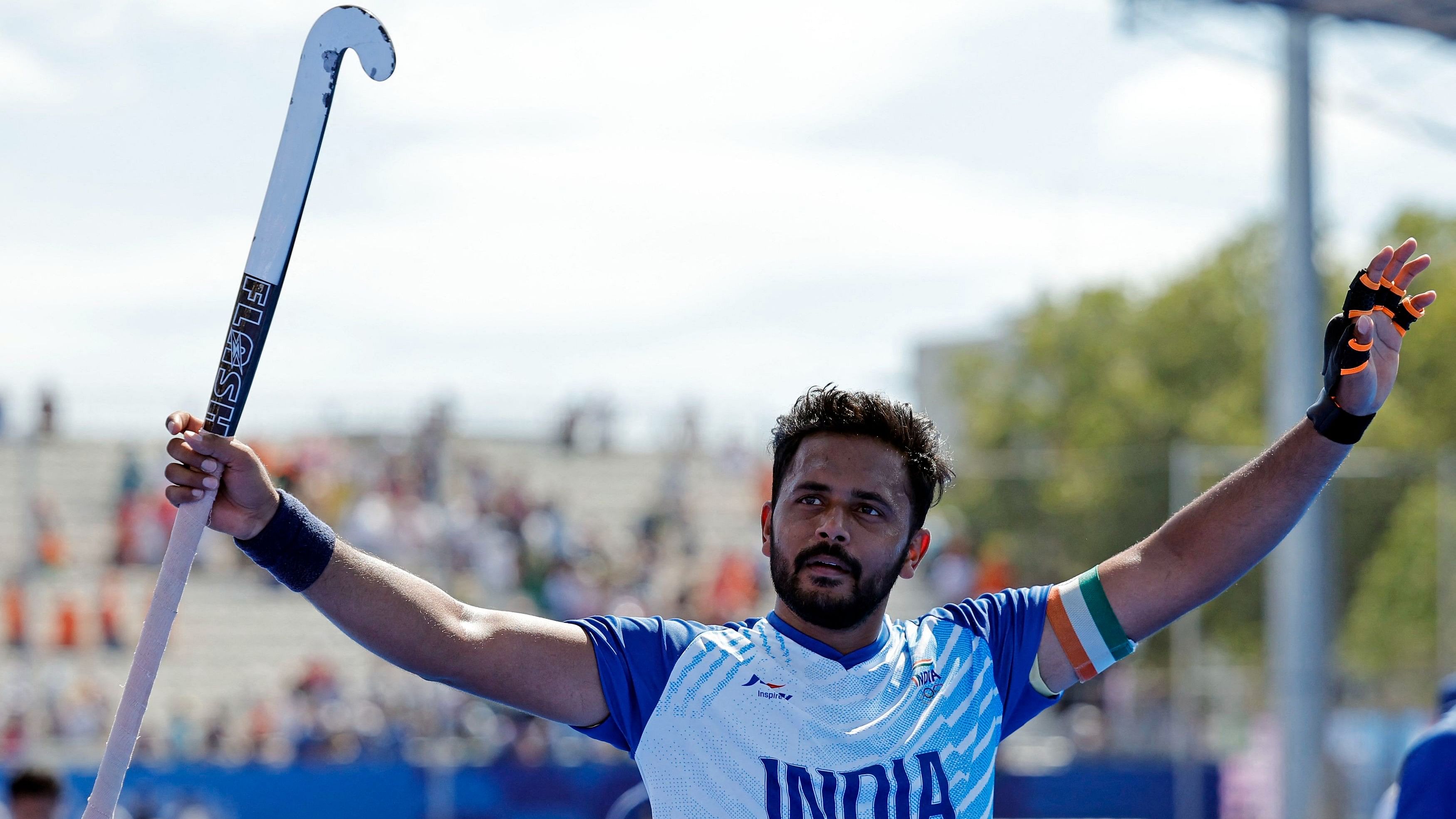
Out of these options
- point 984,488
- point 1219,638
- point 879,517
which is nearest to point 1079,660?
point 879,517

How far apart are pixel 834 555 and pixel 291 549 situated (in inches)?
38.1

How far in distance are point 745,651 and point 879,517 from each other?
358mm

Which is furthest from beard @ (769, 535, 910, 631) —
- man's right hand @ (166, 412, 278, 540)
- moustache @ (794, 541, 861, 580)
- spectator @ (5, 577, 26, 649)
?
spectator @ (5, 577, 26, 649)

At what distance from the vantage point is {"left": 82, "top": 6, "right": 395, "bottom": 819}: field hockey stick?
2803mm

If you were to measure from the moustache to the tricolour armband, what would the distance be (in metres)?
0.49

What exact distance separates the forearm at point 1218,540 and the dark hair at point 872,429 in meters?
0.40

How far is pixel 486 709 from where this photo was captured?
1327cm

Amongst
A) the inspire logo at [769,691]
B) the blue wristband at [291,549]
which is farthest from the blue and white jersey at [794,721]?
the blue wristband at [291,549]

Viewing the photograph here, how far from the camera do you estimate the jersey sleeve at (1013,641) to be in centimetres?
320

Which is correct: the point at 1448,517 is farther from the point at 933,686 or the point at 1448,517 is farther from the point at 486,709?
the point at 933,686

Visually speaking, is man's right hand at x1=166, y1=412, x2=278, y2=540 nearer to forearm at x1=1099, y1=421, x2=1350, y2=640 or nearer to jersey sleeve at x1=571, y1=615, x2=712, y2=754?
jersey sleeve at x1=571, y1=615, x2=712, y2=754

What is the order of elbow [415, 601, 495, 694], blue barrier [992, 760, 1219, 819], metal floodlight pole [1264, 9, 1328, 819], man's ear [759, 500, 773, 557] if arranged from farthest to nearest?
blue barrier [992, 760, 1219, 819] → metal floodlight pole [1264, 9, 1328, 819] → man's ear [759, 500, 773, 557] → elbow [415, 601, 495, 694]

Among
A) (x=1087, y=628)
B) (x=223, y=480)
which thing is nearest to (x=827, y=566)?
(x=1087, y=628)

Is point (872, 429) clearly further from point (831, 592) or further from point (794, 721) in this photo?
point (794, 721)
